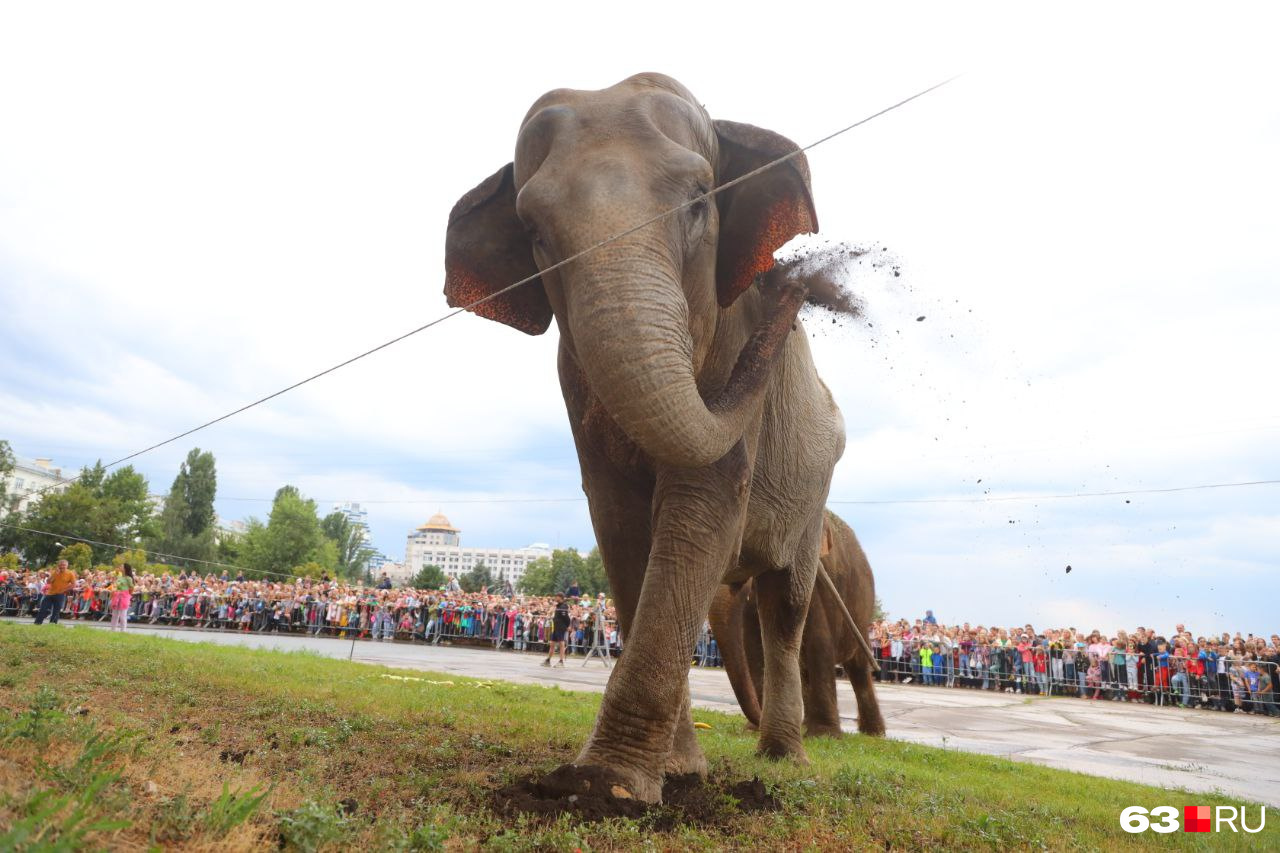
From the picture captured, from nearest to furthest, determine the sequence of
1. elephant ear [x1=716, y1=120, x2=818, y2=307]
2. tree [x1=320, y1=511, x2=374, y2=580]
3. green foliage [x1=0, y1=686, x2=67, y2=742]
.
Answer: green foliage [x1=0, y1=686, x2=67, y2=742] → elephant ear [x1=716, y1=120, x2=818, y2=307] → tree [x1=320, y1=511, x2=374, y2=580]

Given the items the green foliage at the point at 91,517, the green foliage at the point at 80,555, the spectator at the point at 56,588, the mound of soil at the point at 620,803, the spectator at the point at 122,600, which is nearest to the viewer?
the mound of soil at the point at 620,803

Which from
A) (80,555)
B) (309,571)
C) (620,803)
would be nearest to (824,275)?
(620,803)

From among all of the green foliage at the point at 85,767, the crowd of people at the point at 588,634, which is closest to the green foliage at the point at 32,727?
the green foliage at the point at 85,767

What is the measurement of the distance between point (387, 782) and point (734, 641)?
4973mm

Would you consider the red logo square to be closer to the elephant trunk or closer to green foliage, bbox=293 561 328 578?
the elephant trunk

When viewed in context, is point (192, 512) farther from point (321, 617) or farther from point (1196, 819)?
point (1196, 819)

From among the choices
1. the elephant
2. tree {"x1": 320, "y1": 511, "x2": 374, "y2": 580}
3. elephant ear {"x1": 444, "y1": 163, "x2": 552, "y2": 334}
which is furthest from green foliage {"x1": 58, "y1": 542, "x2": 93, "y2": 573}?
tree {"x1": 320, "y1": 511, "x2": 374, "y2": 580}

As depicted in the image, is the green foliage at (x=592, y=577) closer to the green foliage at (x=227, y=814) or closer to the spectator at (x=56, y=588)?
the spectator at (x=56, y=588)

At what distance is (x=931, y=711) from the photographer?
13.6 meters

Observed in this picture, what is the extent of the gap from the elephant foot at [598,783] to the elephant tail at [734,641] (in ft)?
14.7

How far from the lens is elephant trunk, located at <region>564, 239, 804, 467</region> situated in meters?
3.25

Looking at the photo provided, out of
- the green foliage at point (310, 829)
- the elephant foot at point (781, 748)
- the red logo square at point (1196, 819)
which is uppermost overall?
the green foliage at point (310, 829)

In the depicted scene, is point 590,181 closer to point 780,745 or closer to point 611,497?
point 611,497

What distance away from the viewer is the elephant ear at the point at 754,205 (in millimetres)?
4492
